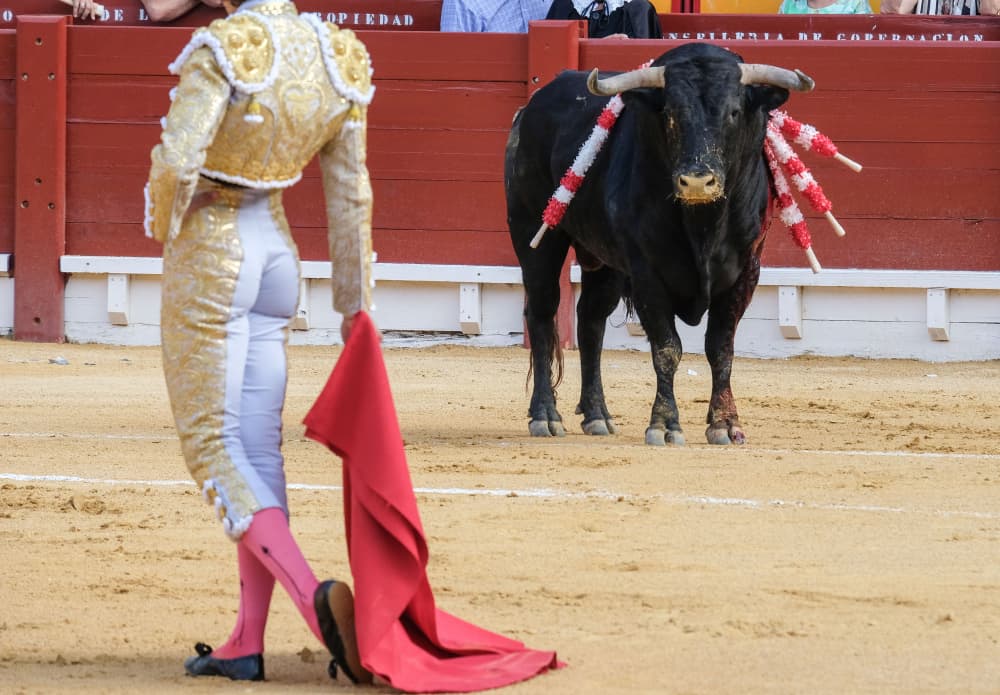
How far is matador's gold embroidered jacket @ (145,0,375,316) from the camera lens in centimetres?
300

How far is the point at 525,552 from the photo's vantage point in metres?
4.20

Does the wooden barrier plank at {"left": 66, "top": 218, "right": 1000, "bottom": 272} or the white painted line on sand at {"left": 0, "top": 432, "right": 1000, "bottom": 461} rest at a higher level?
the wooden barrier plank at {"left": 66, "top": 218, "right": 1000, "bottom": 272}

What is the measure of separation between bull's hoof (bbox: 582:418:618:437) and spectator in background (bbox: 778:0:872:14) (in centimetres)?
418

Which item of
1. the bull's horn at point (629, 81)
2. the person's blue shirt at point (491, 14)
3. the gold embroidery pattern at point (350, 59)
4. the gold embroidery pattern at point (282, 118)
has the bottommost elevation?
the gold embroidery pattern at point (282, 118)

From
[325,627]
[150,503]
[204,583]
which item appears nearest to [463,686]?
[325,627]

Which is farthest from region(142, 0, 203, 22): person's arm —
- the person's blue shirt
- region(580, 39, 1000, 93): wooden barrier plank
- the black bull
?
the black bull

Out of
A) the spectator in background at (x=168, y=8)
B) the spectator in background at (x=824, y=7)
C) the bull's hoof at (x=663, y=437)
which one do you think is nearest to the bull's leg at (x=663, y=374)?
the bull's hoof at (x=663, y=437)

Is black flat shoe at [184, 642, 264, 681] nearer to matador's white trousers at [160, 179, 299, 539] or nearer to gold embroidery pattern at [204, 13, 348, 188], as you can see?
matador's white trousers at [160, 179, 299, 539]

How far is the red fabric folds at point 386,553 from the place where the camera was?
9.88 ft

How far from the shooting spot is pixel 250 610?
3131 mm

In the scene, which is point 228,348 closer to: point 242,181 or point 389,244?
point 242,181

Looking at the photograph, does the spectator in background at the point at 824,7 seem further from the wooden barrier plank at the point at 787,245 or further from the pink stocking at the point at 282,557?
the pink stocking at the point at 282,557

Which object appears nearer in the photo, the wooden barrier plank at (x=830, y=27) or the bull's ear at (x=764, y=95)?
the bull's ear at (x=764, y=95)

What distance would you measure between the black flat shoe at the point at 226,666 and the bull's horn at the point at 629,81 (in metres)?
3.39
